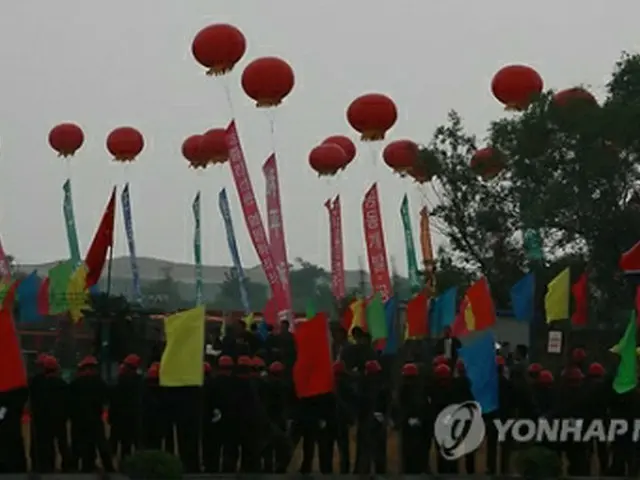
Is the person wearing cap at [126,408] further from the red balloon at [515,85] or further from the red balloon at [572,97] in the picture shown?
the red balloon at [572,97]

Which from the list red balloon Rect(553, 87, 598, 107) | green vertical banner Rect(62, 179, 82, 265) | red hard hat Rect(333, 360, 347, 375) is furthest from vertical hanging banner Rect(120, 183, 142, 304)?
red hard hat Rect(333, 360, 347, 375)

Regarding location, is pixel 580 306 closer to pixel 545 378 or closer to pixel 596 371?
pixel 545 378

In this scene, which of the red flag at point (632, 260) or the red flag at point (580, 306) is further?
the red flag at point (632, 260)

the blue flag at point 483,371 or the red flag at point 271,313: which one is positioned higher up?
the red flag at point 271,313

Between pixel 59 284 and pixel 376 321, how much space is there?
9035 millimetres

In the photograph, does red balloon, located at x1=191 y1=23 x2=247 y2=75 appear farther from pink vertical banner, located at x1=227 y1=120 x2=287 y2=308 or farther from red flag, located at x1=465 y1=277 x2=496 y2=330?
red flag, located at x1=465 y1=277 x2=496 y2=330

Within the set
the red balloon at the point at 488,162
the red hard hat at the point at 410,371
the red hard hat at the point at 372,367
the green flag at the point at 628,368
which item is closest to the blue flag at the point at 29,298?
the red balloon at the point at 488,162

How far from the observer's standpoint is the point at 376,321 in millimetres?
26719

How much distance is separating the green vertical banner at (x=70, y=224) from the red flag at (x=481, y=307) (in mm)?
16361

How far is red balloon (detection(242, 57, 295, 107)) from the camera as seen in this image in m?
25.3

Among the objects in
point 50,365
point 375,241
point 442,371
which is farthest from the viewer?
point 375,241

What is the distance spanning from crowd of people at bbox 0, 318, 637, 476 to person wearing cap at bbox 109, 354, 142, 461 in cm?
1

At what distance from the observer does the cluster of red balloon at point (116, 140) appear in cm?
3189

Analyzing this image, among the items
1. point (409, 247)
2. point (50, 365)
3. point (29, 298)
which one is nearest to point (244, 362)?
point (50, 365)
